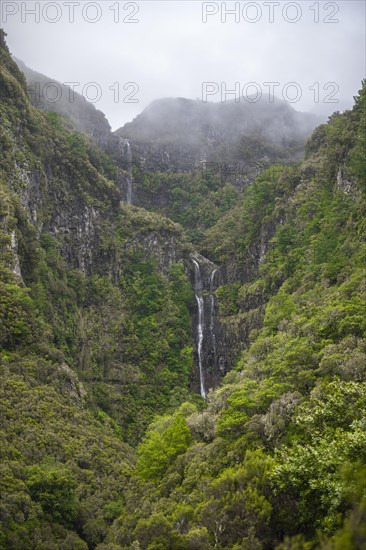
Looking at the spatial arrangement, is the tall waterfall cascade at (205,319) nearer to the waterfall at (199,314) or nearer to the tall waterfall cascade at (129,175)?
the waterfall at (199,314)

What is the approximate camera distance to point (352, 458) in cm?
1856

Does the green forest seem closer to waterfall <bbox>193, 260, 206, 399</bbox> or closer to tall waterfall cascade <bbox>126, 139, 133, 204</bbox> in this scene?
waterfall <bbox>193, 260, 206, 399</bbox>

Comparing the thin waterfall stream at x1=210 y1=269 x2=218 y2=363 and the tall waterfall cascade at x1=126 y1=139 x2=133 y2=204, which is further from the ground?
the tall waterfall cascade at x1=126 y1=139 x2=133 y2=204

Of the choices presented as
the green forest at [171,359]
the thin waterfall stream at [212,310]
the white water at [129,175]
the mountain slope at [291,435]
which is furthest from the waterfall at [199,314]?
the white water at [129,175]

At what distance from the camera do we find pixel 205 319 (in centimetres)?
6969

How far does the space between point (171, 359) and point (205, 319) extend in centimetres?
1023

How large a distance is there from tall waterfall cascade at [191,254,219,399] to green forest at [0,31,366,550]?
1589 mm

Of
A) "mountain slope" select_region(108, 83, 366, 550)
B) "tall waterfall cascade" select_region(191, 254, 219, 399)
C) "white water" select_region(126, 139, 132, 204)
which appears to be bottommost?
"tall waterfall cascade" select_region(191, 254, 219, 399)

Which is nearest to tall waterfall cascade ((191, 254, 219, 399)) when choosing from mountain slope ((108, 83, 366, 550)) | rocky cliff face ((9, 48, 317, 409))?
rocky cliff face ((9, 48, 317, 409))

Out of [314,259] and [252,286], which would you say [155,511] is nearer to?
[314,259]

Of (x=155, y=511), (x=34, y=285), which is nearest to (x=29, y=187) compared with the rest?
(x=34, y=285)

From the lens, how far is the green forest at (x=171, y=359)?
67.5 ft

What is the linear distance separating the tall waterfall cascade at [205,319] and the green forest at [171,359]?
1589 mm

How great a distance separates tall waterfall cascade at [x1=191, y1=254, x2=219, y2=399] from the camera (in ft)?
212
